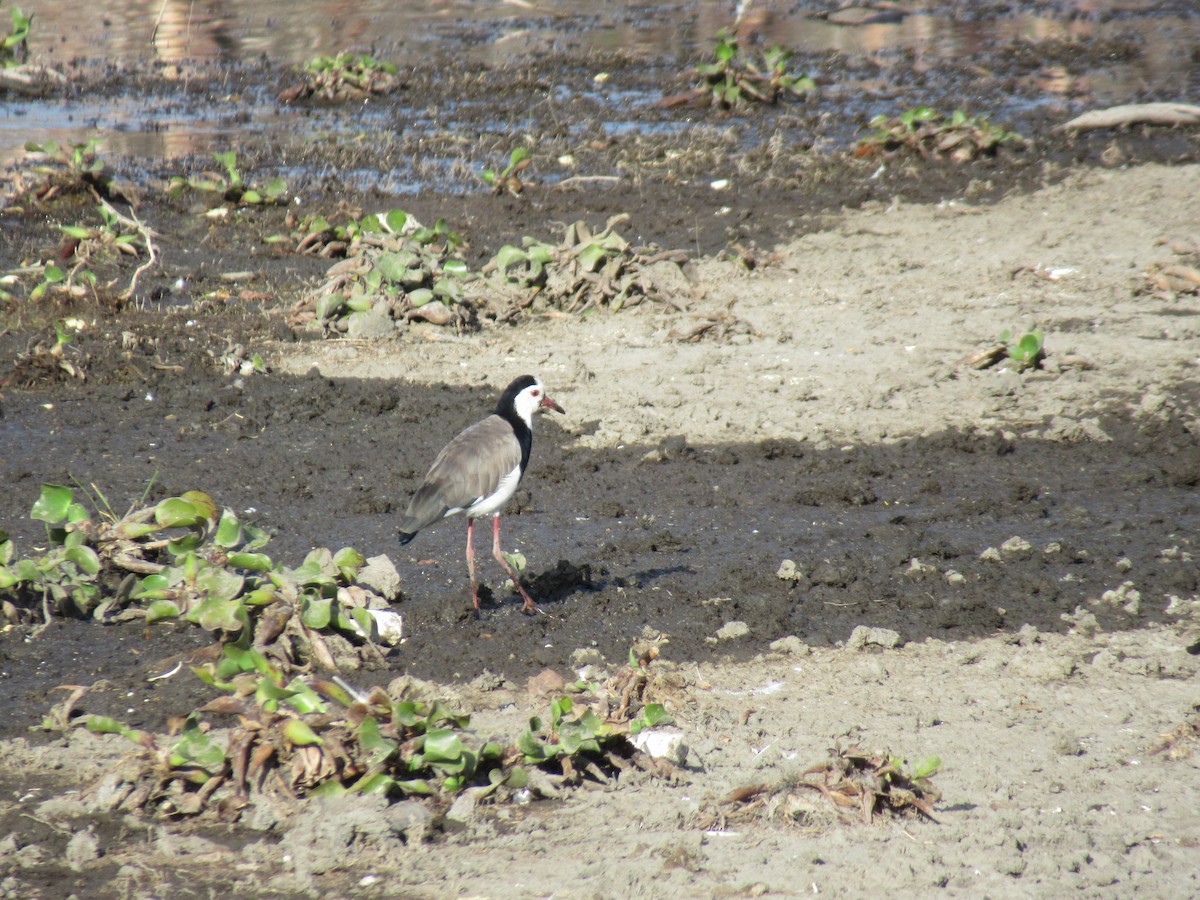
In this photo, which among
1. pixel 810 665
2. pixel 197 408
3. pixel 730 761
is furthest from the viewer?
pixel 197 408

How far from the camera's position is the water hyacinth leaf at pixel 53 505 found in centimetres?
596

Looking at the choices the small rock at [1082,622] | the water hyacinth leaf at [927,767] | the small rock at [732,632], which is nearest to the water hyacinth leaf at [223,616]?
the small rock at [732,632]

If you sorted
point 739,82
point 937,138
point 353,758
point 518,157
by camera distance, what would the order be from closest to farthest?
1. point 353,758
2. point 518,157
3. point 937,138
4. point 739,82

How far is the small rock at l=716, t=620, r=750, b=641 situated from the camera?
591cm

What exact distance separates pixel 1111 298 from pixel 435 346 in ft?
17.2

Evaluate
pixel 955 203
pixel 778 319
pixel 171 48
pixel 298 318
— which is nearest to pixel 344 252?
pixel 298 318

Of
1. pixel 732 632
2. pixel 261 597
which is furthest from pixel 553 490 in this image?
pixel 261 597

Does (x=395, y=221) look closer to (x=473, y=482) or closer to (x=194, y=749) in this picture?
(x=473, y=482)

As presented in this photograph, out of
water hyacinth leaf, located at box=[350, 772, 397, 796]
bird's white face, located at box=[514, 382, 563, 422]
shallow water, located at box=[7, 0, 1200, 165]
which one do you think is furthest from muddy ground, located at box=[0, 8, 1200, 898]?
shallow water, located at box=[7, 0, 1200, 165]

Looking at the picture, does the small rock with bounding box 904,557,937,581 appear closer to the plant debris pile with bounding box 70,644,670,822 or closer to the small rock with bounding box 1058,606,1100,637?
the small rock with bounding box 1058,606,1100,637

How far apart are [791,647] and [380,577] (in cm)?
197

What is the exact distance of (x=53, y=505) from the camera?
19.7 ft

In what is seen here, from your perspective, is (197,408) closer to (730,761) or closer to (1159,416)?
(730,761)

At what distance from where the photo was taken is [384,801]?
4555 mm
